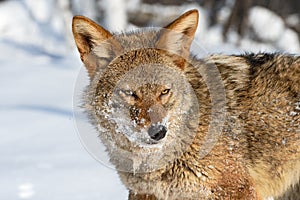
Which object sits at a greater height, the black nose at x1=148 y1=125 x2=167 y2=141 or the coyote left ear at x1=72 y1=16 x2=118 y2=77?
the coyote left ear at x1=72 y1=16 x2=118 y2=77

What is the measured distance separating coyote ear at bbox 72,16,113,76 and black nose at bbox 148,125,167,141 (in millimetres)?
790

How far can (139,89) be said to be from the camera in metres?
3.92

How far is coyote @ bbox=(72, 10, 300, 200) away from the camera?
3918mm

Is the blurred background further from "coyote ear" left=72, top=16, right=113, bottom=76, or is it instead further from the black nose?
the black nose

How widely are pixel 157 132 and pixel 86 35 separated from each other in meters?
0.91

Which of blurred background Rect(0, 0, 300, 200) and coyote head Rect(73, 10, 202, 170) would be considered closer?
coyote head Rect(73, 10, 202, 170)

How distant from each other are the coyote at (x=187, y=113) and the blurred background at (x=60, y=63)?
953mm

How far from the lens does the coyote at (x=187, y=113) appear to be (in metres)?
3.92

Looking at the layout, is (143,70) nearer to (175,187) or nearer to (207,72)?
(207,72)

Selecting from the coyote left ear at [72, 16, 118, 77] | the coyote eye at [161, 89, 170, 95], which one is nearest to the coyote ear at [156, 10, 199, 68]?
the coyote eye at [161, 89, 170, 95]

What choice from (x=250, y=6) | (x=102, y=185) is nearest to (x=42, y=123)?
(x=102, y=185)

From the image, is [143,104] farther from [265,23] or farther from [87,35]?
[265,23]

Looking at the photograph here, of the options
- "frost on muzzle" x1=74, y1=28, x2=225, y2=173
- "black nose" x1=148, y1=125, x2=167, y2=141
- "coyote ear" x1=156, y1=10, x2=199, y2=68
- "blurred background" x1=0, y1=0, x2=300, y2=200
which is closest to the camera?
"black nose" x1=148, y1=125, x2=167, y2=141

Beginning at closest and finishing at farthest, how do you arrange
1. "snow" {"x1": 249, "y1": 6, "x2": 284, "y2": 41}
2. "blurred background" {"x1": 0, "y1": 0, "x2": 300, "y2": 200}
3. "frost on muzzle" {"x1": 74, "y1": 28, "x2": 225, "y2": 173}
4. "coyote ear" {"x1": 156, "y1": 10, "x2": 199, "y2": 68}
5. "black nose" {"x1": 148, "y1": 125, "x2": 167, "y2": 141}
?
1. "black nose" {"x1": 148, "y1": 125, "x2": 167, "y2": 141}
2. "frost on muzzle" {"x1": 74, "y1": 28, "x2": 225, "y2": 173}
3. "coyote ear" {"x1": 156, "y1": 10, "x2": 199, "y2": 68}
4. "blurred background" {"x1": 0, "y1": 0, "x2": 300, "y2": 200}
5. "snow" {"x1": 249, "y1": 6, "x2": 284, "y2": 41}
